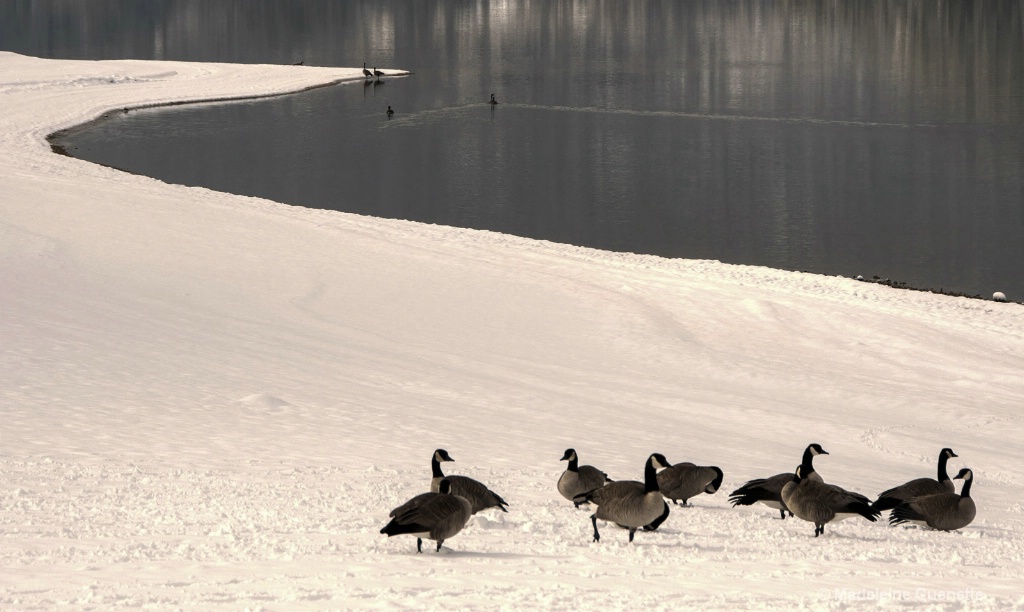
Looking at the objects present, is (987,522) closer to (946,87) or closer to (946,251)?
(946,251)

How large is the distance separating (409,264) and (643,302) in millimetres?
6755

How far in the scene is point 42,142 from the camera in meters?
56.6

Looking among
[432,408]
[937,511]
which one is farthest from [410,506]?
[432,408]

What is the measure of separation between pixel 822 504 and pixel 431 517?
4.00 metres

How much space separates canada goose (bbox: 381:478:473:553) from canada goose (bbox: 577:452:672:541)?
4.49ft

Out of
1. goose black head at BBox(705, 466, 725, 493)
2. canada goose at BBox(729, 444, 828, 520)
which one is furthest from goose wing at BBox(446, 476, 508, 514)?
canada goose at BBox(729, 444, 828, 520)

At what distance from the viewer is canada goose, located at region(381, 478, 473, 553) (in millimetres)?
9836

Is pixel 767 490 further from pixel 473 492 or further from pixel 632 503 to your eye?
pixel 473 492

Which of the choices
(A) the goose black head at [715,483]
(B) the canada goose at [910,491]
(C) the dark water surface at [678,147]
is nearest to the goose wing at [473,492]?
(A) the goose black head at [715,483]

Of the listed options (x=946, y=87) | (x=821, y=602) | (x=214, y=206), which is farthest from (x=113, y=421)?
(x=946, y=87)

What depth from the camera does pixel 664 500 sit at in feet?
37.7

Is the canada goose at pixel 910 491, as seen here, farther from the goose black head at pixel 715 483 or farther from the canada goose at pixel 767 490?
the goose black head at pixel 715 483

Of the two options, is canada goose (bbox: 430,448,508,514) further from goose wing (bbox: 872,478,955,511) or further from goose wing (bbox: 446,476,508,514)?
goose wing (bbox: 872,478,955,511)

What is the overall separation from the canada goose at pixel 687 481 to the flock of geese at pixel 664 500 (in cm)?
1
